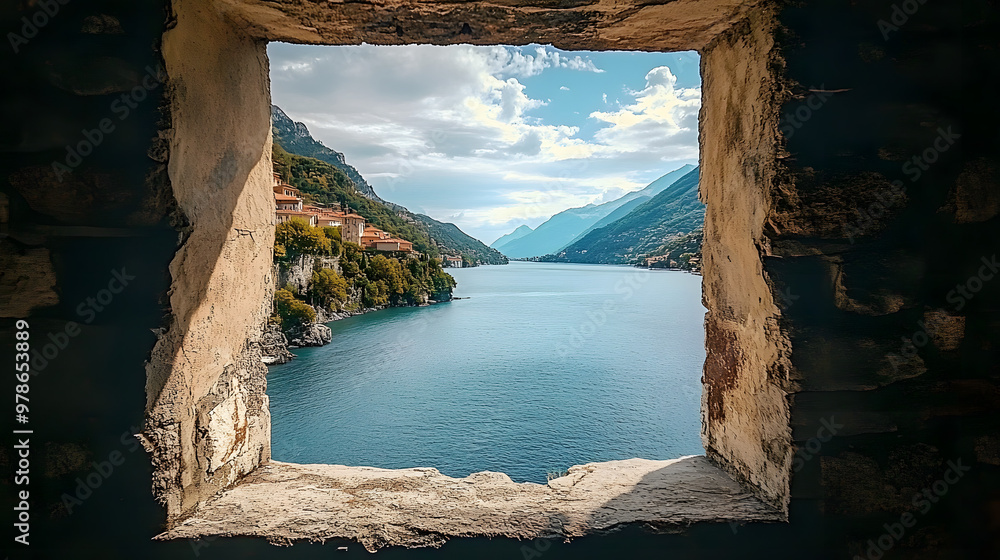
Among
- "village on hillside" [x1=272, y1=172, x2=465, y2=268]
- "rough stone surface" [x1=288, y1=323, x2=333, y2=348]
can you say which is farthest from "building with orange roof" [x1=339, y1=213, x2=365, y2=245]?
"rough stone surface" [x1=288, y1=323, x2=333, y2=348]

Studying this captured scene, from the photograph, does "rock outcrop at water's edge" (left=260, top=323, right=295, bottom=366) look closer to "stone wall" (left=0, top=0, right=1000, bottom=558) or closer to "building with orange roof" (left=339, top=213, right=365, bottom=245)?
"building with orange roof" (left=339, top=213, right=365, bottom=245)

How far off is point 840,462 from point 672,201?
144 metres

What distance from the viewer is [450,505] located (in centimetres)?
175

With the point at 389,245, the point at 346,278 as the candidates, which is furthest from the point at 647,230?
the point at 346,278

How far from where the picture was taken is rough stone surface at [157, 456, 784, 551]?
1595mm

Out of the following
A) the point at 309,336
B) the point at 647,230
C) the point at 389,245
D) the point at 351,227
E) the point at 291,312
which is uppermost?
the point at 647,230

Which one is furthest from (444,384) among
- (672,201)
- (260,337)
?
(672,201)

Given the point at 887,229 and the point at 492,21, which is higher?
the point at 492,21

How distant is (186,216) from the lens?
158 cm

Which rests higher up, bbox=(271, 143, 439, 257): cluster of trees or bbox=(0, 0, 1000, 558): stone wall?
bbox=(271, 143, 439, 257): cluster of trees

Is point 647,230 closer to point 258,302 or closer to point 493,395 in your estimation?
point 493,395

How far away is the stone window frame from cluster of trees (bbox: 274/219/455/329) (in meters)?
28.1

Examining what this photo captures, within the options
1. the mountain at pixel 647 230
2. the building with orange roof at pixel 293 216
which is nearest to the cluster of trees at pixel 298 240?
the building with orange roof at pixel 293 216

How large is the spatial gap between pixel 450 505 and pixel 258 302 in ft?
3.93
